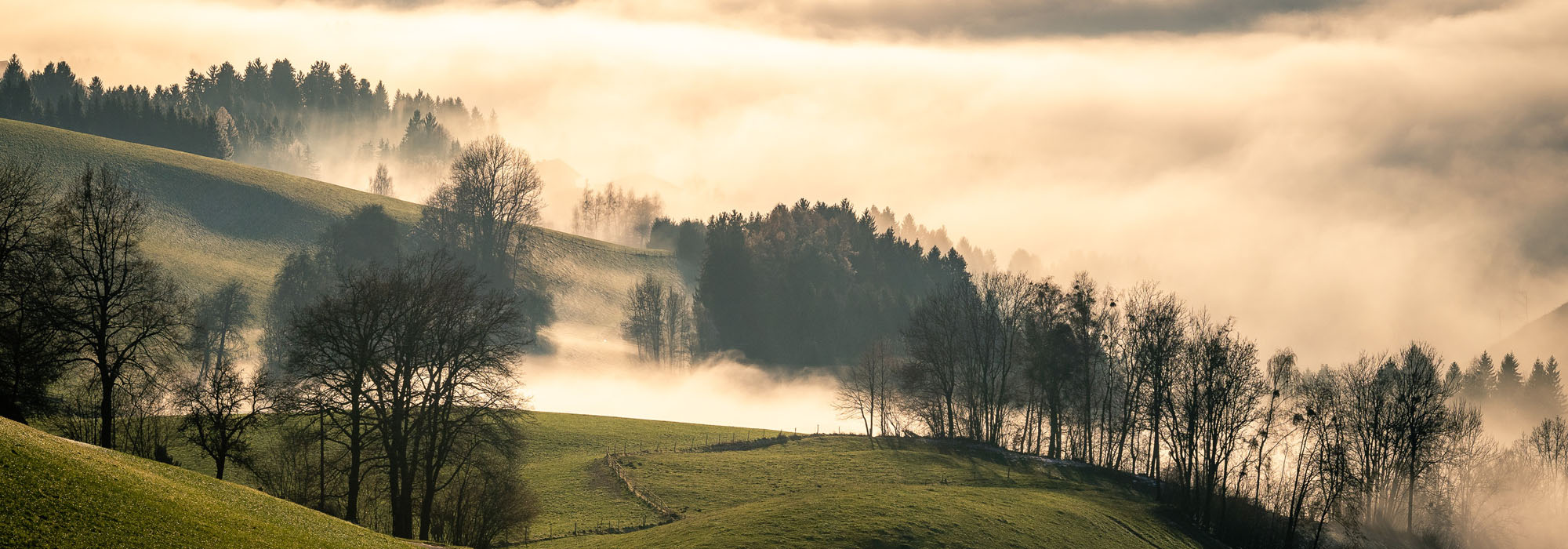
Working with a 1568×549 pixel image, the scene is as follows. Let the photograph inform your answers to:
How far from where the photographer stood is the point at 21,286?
5072cm

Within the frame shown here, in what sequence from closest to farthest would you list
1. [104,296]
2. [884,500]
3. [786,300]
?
[104,296]
[884,500]
[786,300]

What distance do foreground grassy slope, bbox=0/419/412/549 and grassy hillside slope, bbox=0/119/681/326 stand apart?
11423 cm

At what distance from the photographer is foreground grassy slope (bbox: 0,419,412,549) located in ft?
76.9

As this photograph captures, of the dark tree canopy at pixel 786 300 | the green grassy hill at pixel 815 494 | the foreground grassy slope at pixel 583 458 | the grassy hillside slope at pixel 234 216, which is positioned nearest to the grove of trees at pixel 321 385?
the foreground grassy slope at pixel 583 458

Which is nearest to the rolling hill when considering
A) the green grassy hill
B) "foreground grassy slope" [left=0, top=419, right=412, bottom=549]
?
"foreground grassy slope" [left=0, top=419, right=412, bottom=549]

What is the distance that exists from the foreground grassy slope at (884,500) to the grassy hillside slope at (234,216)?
308 ft

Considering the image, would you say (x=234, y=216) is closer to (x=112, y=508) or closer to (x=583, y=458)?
(x=583, y=458)

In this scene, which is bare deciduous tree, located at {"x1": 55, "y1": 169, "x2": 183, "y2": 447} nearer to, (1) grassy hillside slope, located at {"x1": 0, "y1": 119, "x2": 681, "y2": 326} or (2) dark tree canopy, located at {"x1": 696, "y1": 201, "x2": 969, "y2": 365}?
(1) grassy hillside slope, located at {"x1": 0, "y1": 119, "x2": 681, "y2": 326}

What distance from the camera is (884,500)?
187 feet

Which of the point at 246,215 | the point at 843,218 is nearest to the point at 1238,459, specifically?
the point at 843,218

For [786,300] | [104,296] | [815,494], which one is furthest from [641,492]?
[786,300]

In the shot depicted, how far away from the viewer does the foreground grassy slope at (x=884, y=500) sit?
5109 cm

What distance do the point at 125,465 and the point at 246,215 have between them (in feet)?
479

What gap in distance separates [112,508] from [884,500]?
132 ft
